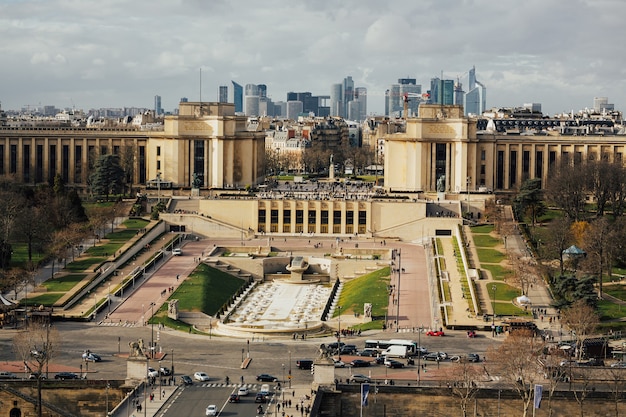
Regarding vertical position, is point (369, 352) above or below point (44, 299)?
below

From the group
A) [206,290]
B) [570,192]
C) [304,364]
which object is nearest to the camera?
Result: [304,364]

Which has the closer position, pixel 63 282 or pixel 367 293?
pixel 63 282

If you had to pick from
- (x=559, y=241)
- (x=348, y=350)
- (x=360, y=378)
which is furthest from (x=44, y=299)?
(x=559, y=241)

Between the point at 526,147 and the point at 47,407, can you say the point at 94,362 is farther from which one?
the point at 526,147

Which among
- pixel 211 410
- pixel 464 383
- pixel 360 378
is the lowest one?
pixel 211 410

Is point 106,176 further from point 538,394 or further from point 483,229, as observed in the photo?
point 538,394

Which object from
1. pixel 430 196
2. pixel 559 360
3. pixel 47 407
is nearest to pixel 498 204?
pixel 430 196

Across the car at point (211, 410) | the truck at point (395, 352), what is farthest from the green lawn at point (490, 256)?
the car at point (211, 410)

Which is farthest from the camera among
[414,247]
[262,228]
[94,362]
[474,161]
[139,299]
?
[474,161]
